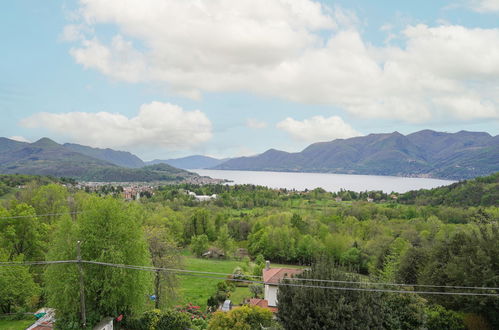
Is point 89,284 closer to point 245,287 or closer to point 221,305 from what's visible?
point 221,305

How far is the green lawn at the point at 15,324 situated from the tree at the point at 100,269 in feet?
11.9

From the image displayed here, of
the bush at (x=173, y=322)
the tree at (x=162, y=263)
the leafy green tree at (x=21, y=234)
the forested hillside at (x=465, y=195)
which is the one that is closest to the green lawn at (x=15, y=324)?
the leafy green tree at (x=21, y=234)

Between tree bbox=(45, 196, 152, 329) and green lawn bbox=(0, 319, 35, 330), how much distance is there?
362 centimetres

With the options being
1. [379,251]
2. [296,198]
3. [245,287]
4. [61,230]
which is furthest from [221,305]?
[296,198]

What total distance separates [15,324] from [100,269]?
24.7 ft

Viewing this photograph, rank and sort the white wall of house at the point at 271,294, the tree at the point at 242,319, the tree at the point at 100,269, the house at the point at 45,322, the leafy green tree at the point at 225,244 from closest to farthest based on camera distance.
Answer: the tree at the point at 100,269 < the tree at the point at 242,319 < the house at the point at 45,322 < the white wall of house at the point at 271,294 < the leafy green tree at the point at 225,244

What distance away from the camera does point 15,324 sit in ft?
63.8

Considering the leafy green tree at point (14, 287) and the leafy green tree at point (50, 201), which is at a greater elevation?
the leafy green tree at point (50, 201)

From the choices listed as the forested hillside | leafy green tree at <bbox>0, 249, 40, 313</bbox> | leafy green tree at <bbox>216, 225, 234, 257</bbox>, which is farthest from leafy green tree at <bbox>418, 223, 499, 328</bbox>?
the forested hillside

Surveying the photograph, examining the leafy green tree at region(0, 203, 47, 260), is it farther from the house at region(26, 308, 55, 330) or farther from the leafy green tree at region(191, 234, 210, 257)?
the leafy green tree at region(191, 234, 210, 257)

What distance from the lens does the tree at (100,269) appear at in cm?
1656

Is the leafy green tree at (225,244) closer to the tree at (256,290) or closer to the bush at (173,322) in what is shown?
the tree at (256,290)

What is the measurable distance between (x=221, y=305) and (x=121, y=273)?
1343 cm

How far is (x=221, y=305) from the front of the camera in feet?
92.3
